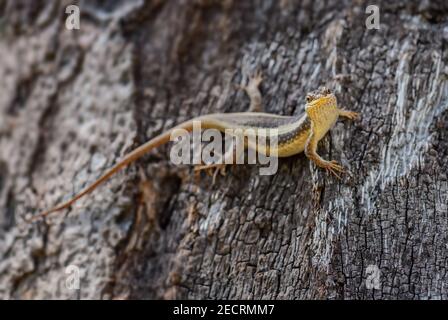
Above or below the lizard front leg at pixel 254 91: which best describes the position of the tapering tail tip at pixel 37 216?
below

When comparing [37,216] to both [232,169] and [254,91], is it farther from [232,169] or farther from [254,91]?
[254,91]

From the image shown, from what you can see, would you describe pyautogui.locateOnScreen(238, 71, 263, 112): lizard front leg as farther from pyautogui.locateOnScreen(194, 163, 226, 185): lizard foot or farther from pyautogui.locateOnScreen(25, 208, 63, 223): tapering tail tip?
pyautogui.locateOnScreen(25, 208, 63, 223): tapering tail tip

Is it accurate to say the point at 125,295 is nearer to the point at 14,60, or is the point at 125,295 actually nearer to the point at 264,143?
the point at 264,143

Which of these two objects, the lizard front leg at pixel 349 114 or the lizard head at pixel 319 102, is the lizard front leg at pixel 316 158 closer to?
the lizard head at pixel 319 102

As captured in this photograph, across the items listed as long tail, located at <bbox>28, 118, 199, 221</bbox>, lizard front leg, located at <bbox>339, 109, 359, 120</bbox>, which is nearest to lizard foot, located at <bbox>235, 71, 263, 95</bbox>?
long tail, located at <bbox>28, 118, 199, 221</bbox>

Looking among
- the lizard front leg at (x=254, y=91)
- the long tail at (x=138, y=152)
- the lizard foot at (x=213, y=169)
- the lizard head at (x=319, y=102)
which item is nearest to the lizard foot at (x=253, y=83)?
the lizard front leg at (x=254, y=91)

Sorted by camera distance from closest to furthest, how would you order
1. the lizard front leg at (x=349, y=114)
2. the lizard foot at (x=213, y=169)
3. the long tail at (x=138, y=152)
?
the lizard front leg at (x=349, y=114) < the lizard foot at (x=213, y=169) < the long tail at (x=138, y=152)
